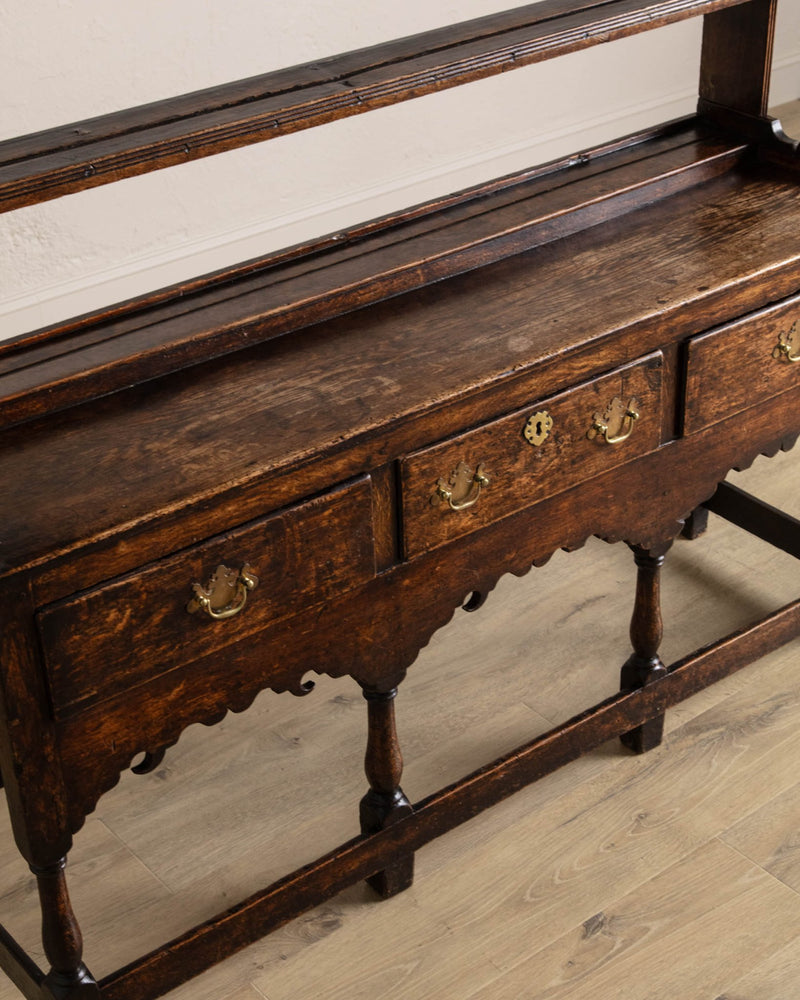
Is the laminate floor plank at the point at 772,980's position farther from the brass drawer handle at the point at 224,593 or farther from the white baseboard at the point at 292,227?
the white baseboard at the point at 292,227

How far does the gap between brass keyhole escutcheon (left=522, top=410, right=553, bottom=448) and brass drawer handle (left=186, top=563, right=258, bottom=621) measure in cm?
46

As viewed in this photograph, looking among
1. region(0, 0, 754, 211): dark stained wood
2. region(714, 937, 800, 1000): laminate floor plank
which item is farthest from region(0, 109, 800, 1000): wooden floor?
region(0, 0, 754, 211): dark stained wood

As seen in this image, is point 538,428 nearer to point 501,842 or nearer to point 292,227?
point 501,842

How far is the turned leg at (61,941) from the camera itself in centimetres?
180

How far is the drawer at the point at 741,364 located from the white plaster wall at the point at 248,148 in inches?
82.3

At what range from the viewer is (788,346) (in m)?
2.27

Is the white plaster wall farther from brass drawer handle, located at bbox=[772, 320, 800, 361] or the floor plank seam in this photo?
the floor plank seam

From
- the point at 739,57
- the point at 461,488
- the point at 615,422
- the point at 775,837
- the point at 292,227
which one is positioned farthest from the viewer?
the point at 292,227

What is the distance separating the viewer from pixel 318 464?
1.77m

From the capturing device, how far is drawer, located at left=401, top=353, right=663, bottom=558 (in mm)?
1906

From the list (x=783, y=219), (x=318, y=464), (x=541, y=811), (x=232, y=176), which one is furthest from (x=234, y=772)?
(x=232, y=176)

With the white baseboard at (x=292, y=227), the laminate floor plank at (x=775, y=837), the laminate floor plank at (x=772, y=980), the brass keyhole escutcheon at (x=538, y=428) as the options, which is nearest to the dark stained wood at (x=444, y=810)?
the laminate floor plank at (x=775, y=837)

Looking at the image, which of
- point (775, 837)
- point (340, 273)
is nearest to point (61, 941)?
point (340, 273)

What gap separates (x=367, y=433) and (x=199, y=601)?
0.30 meters
